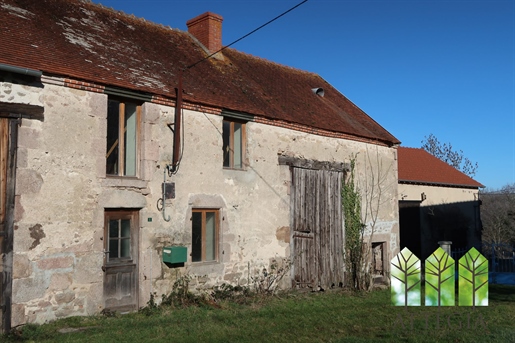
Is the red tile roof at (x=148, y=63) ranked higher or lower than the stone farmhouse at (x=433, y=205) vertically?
higher

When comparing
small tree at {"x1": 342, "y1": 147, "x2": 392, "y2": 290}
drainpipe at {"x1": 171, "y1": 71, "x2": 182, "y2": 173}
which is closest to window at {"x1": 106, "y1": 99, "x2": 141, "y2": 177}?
drainpipe at {"x1": 171, "y1": 71, "x2": 182, "y2": 173}

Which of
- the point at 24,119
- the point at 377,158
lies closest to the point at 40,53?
the point at 24,119

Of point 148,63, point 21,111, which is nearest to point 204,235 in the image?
point 148,63

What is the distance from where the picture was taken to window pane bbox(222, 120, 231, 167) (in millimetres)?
11086

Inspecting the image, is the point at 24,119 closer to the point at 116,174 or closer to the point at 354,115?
the point at 116,174

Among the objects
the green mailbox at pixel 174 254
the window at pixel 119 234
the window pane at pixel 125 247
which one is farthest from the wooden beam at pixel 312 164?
the window pane at pixel 125 247

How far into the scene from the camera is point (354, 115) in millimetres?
15977

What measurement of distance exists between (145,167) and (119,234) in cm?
134

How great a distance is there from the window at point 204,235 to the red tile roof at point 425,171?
11.2 meters

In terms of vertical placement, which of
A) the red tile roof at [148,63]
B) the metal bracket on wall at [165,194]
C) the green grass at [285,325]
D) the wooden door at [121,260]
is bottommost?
the green grass at [285,325]

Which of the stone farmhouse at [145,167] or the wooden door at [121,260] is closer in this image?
the stone farmhouse at [145,167]

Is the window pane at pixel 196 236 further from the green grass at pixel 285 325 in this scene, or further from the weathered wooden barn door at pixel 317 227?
the weathered wooden barn door at pixel 317 227

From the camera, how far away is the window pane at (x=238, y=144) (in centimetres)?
1130

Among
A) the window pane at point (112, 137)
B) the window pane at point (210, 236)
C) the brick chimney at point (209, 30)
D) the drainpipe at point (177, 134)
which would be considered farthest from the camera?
the brick chimney at point (209, 30)
